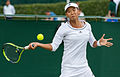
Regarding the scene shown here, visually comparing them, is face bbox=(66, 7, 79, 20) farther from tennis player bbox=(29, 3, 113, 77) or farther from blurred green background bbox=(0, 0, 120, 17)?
A: blurred green background bbox=(0, 0, 120, 17)

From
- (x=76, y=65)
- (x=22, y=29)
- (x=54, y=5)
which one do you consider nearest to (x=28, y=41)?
(x=22, y=29)

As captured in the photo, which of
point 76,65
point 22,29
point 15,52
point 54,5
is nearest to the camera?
point 76,65

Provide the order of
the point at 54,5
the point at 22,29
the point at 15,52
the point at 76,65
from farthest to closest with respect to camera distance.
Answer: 1. the point at 54,5
2. the point at 22,29
3. the point at 15,52
4. the point at 76,65

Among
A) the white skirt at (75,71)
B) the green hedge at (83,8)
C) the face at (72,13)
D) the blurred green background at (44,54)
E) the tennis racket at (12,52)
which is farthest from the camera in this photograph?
the green hedge at (83,8)

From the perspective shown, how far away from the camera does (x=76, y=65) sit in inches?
206

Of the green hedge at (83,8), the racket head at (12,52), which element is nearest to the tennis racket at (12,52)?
the racket head at (12,52)

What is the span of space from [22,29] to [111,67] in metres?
2.13

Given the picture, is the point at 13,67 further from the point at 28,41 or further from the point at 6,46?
the point at 6,46

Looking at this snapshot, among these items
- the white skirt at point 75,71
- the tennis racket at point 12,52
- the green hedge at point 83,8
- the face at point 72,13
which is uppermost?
the face at point 72,13

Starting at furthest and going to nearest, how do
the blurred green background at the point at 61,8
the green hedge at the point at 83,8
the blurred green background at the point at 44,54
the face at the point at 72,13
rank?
1. the green hedge at the point at 83,8
2. the blurred green background at the point at 61,8
3. the blurred green background at the point at 44,54
4. the face at the point at 72,13

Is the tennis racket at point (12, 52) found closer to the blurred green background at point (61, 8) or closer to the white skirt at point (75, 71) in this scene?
the white skirt at point (75, 71)

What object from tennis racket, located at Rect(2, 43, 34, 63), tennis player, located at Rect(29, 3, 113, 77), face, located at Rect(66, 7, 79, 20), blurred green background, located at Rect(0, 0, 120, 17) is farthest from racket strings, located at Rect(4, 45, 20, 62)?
blurred green background, located at Rect(0, 0, 120, 17)

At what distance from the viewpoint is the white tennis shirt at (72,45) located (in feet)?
16.9

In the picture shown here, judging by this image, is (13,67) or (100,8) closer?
(13,67)
